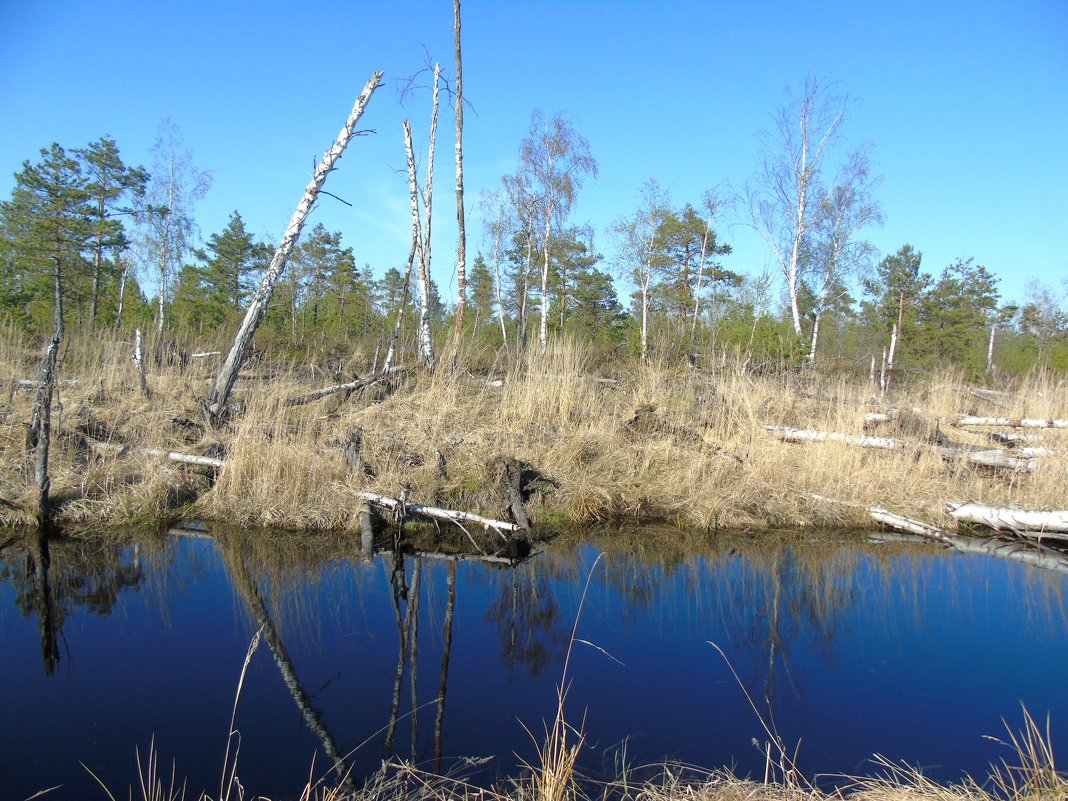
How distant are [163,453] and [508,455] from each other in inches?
134

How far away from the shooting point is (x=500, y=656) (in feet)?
12.3

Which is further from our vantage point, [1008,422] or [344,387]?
[344,387]

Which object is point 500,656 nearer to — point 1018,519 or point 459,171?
point 1018,519

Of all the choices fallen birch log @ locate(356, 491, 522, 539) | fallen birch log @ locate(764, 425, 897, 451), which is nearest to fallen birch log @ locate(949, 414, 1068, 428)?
fallen birch log @ locate(764, 425, 897, 451)

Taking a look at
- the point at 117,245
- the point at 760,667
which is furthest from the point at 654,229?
the point at 760,667

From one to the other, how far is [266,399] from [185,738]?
504 cm

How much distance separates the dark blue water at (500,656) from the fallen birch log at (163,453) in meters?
1.13

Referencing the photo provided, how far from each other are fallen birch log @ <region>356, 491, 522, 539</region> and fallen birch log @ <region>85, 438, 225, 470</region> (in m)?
1.69

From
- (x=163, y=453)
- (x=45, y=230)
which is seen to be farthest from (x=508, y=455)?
(x=45, y=230)

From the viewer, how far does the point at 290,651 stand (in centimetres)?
377

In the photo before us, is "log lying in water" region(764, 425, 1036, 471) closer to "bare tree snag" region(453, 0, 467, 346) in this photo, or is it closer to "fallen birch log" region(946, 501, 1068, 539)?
"fallen birch log" region(946, 501, 1068, 539)

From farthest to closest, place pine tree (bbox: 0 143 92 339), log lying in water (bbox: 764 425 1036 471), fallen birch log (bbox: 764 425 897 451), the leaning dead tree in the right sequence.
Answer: pine tree (bbox: 0 143 92 339) → the leaning dead tree → fallen birch log (bbox: 764 425 897 451) → log lying in water (bbox: 764 425 1036 471)

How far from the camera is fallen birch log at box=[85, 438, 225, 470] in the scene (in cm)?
656

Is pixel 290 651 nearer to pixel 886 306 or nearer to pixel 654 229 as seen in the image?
pixel 654 229
